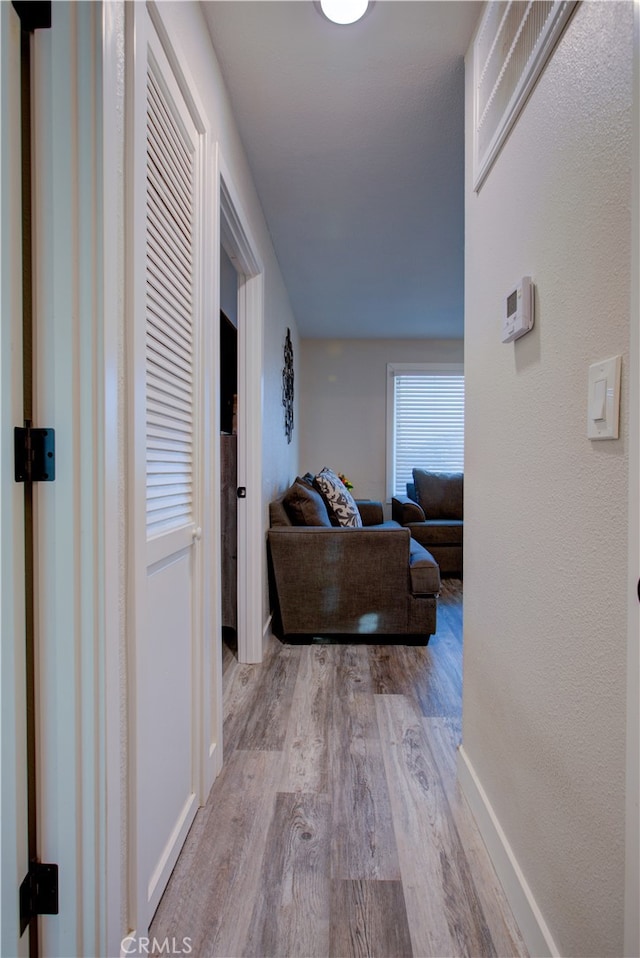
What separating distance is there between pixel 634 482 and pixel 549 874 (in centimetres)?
84

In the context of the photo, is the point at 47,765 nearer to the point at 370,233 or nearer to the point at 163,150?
the point at 163,150

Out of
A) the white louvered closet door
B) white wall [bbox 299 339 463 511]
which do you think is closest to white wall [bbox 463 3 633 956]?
the white louvered closet door

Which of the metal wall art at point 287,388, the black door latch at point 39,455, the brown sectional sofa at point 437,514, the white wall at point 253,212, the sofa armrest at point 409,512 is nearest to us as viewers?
the black door latch at point 39,455

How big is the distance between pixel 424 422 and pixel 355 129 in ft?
12.9

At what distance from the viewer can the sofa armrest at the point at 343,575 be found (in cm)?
284

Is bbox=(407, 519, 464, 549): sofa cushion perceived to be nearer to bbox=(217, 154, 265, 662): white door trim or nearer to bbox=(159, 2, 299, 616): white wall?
bbox=(159, 2, 299, 616): white wall

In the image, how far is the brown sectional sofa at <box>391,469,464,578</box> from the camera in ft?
15.2

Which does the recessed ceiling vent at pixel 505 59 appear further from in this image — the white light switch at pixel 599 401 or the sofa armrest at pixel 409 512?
the sofa armrest at pixel 409 512

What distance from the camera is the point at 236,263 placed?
2484 millimetres

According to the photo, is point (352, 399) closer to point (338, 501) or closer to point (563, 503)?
point (338, 501)

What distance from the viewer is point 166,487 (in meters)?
1.26

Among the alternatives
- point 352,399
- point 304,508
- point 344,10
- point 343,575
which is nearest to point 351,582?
point 343,575

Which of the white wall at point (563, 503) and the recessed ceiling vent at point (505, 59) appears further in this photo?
the recessed ceiling vent at point (505, 59)

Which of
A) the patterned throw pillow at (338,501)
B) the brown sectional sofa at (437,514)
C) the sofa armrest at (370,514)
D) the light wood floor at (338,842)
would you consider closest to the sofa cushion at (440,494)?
the brown sectional sofa at (437,514)
